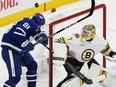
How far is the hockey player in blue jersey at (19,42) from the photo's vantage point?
12.9ft

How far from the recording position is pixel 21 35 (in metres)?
3.92

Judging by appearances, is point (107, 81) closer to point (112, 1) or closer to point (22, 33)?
point (22, 33)

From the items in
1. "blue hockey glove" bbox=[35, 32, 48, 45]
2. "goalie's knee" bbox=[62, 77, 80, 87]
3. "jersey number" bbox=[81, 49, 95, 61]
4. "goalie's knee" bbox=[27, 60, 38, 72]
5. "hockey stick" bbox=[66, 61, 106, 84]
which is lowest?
"goalie's knee" bbox=[62, 77, 80, 87]

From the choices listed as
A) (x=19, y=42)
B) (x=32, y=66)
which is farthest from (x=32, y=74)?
(x=19, y=42)

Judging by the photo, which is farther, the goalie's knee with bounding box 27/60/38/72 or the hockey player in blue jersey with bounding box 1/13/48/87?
the goalie's knee with bounding box 27/60/38/72

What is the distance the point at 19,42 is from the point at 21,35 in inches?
2.9

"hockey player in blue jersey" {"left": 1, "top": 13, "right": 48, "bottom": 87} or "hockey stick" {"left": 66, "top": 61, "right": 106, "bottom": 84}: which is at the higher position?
"hockey player in blue jersey" {"left": 1, "top": 13, "right": 48, "bottom": 87}

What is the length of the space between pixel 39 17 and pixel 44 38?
19 cm

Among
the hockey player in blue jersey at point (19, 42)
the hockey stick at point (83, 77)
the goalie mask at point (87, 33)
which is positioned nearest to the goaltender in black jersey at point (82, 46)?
the goalie mask at point (87, 33)

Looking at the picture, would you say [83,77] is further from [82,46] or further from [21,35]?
[21,35]

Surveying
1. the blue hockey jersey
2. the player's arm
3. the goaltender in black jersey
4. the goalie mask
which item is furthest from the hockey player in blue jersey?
the player's arm

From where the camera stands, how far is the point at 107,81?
4.10 meters

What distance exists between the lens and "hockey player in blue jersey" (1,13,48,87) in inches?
155

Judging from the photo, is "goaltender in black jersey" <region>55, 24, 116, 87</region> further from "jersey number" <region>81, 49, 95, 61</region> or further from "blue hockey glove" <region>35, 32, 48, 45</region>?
"blue hockey glove" <region>35, 32, 48, 45</region>
